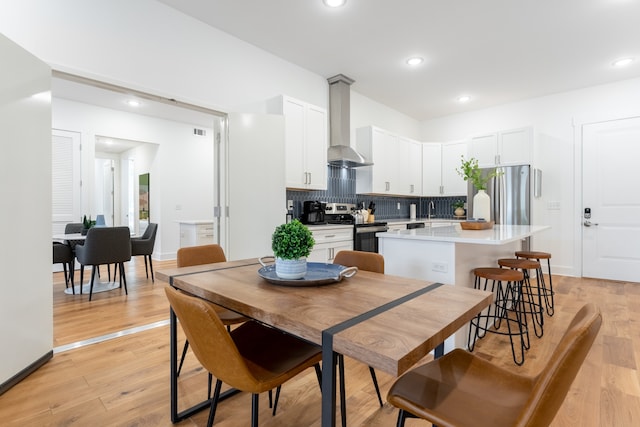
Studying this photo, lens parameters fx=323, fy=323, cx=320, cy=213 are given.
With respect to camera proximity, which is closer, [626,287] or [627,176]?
[626,287]

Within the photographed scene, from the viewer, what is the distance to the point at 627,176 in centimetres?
454

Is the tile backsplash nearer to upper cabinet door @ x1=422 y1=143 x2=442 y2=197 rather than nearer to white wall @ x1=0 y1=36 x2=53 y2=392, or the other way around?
upper cabinet door @ x1=422 y1=143 x2=442 y2=197

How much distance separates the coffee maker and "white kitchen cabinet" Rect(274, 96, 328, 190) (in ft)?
0.71

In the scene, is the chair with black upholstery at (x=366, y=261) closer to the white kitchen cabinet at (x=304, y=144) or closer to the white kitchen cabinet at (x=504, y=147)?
the white kitchen cabinet at (x=304, y=144)

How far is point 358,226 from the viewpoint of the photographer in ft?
13.9

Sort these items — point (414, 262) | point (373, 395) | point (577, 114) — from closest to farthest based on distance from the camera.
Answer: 1. point (373, 395)
2. point (414, 262)
3. point (577, 114)

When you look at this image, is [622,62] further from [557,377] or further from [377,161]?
[557,377]

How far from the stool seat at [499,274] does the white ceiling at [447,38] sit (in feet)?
7.70

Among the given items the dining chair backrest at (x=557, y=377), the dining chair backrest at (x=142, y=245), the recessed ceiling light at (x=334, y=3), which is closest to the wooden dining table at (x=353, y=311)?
the dining chair backrest at (x=557, y=377)

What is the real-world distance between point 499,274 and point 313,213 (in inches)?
86.6

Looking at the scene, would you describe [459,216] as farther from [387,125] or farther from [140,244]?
[140,244]

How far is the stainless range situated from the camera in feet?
13.9

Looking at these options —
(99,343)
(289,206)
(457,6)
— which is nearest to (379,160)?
(289,206)

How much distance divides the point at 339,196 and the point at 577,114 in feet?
12.6
